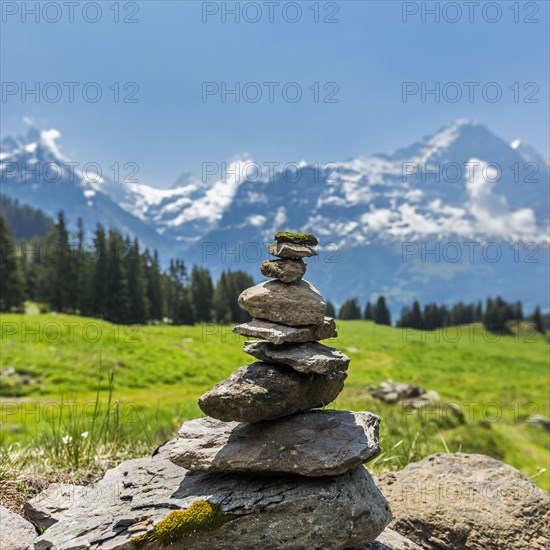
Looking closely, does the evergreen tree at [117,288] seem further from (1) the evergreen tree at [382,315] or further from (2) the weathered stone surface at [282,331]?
(1) the evergreen tree at [382,315]

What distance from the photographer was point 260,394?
6.42 meters

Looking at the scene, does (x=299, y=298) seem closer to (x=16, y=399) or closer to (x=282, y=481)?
(x=282, y=481)

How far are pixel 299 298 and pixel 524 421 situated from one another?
91.7ft

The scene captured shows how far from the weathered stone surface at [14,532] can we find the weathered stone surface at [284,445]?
8.99 feet

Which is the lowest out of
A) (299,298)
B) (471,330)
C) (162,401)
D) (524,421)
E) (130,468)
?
(471,330)

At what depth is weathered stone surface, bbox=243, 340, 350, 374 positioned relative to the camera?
257 inches

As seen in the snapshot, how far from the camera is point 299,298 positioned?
23.0 ft

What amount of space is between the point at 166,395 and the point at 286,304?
26694mm

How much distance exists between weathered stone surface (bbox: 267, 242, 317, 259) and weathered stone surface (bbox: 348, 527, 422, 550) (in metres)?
4.70

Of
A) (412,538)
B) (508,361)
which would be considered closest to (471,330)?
(508,361)

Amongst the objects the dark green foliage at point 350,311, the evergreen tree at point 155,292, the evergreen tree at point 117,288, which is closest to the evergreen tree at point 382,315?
the dark green foliage at point 350,311

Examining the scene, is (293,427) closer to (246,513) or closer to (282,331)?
(246,513)

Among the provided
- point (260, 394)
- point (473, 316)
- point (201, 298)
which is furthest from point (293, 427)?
point (473, 316)

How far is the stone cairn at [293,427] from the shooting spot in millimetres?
6234
